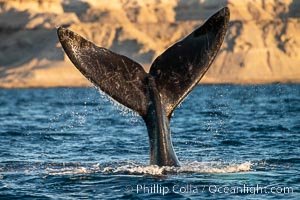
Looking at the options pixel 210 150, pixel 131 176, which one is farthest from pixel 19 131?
pixel 131 176

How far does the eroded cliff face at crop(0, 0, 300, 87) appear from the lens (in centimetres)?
12775

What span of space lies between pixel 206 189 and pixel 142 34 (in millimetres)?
127060

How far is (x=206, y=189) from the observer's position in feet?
36.6

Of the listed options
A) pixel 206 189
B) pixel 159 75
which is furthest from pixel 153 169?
pixel 159 75

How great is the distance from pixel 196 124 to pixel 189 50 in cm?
1348

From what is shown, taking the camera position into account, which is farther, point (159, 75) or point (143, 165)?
point (143, 165)

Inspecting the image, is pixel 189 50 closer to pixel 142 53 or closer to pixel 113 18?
pixel 142 53

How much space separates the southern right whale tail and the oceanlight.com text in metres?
0.68

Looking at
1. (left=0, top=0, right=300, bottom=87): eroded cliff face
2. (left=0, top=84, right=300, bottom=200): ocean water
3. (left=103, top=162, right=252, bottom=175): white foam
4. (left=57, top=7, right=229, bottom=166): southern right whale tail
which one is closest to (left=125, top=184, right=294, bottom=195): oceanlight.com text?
(left=0, top=84, right=300, bottom=200): ocean water

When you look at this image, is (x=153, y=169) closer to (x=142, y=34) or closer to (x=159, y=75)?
(x=159, y=75)

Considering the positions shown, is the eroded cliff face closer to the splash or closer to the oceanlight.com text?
the splash

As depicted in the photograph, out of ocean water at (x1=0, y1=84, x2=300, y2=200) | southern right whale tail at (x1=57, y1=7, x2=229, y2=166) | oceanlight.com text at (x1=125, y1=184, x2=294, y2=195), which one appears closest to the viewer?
oceanlight.com text at (x1=125, y1=184, x2=294, y2=195)

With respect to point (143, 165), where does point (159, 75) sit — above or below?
above

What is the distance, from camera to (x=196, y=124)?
2534cm
